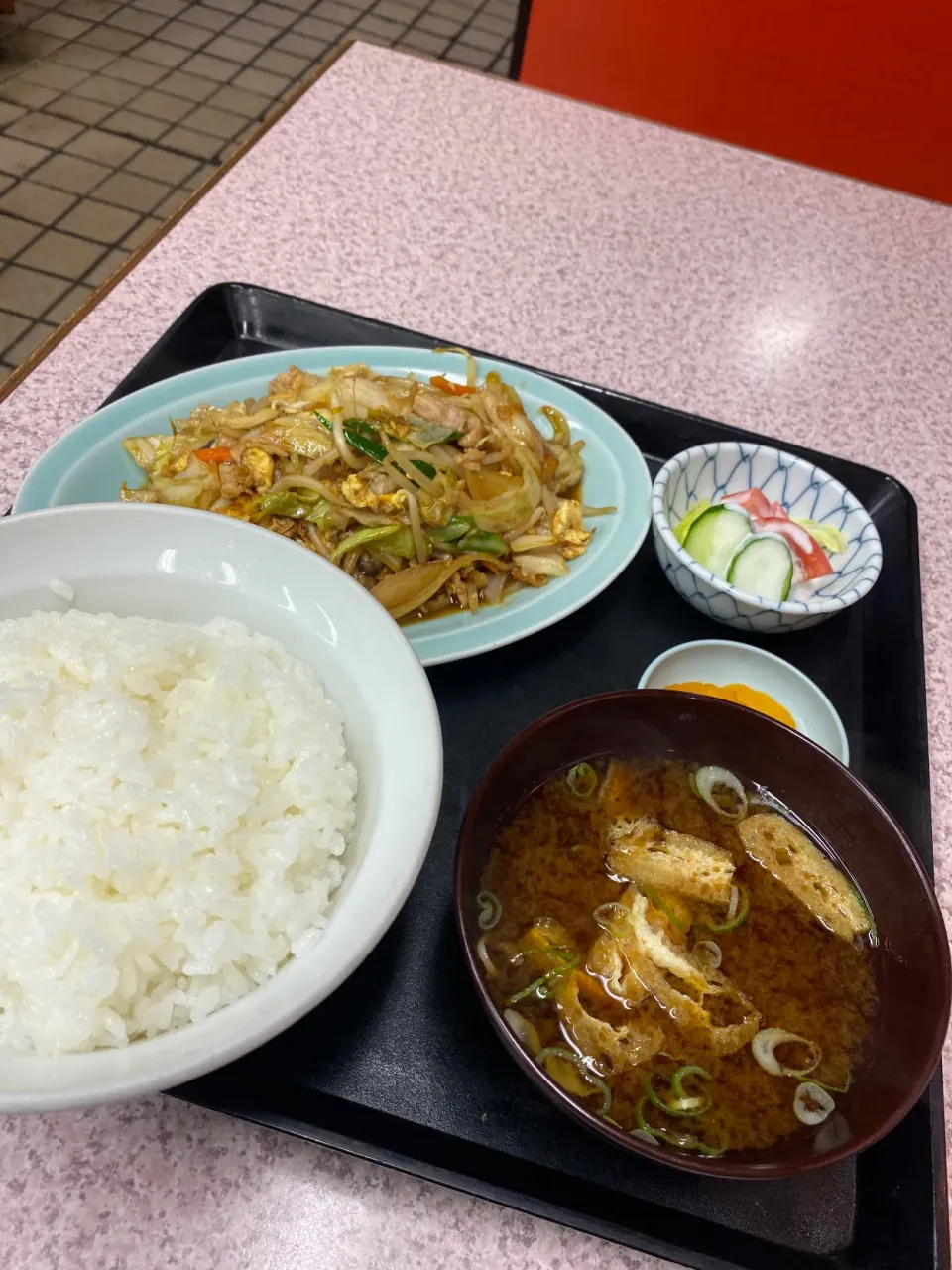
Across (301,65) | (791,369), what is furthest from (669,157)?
(301,65)

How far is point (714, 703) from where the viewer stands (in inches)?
54.0

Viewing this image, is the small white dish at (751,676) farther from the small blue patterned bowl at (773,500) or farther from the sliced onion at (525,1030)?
the sliced onion at (525,1030)

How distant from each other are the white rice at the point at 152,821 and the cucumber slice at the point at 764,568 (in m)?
0.95

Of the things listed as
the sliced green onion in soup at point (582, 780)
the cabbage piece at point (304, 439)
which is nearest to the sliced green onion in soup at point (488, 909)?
the sliced green onion in soup at point (582, 780)

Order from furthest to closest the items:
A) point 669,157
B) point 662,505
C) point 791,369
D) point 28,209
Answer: point 28,209 < point 669,157 < point 791,369 < point 662,505

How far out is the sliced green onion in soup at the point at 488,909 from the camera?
1254mm

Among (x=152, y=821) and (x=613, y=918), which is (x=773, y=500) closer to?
(x=613, y=918)

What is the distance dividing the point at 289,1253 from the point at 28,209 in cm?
480

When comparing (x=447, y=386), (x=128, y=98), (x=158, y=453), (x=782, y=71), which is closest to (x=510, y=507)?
(x=447, y=386)

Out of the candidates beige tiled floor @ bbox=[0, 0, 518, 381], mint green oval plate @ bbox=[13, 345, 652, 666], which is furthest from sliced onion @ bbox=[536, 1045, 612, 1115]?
beige tiled floor @ bbox=[0, 0, 518, 381]

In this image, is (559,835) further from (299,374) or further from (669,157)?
(669,157)

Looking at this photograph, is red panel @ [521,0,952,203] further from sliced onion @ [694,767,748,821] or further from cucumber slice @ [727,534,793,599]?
sliced onion @ [694,767,748,821]

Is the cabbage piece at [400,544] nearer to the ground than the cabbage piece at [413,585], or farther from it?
farther from it

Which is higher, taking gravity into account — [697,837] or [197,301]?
[197,301]
